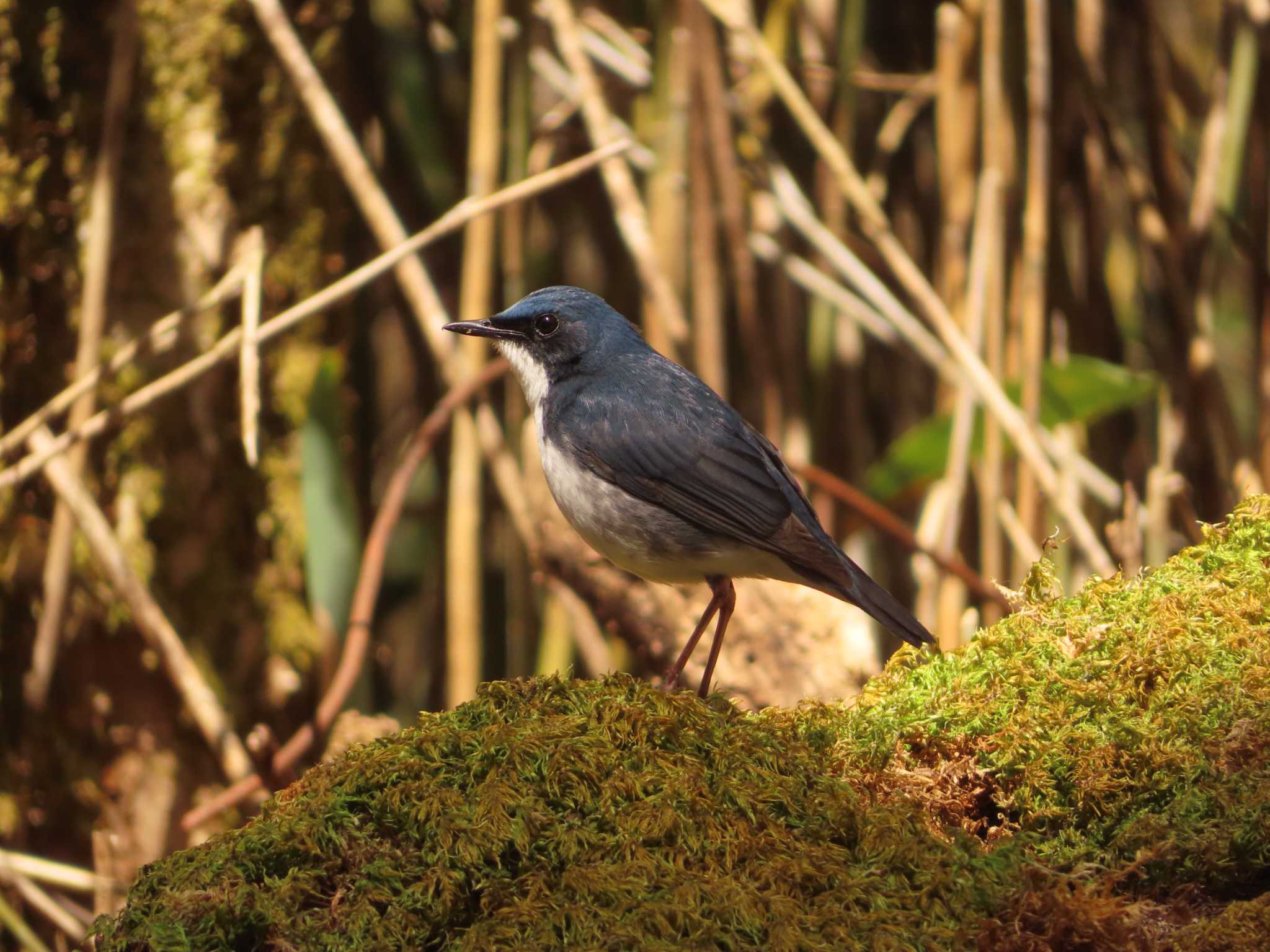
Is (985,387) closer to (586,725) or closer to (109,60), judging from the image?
(586,725)

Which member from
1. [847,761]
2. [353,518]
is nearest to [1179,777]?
[847,761]

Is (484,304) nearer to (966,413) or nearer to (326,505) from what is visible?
(326,505)

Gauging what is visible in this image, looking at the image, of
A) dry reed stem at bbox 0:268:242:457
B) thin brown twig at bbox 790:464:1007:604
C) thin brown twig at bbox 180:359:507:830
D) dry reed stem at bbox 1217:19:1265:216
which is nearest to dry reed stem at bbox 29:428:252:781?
thin brown twig at bbox 180:359:507:830

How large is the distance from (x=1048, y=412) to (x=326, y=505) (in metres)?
2.40

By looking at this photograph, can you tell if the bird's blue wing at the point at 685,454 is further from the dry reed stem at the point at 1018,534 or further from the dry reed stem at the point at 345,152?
the dry reed stem at the point at 1018,534

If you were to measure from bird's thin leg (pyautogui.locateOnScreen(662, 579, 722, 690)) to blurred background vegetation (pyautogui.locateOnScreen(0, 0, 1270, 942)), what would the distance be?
19.9 inches

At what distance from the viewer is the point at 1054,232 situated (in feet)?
15.3

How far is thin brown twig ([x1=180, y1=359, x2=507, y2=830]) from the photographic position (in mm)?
3609

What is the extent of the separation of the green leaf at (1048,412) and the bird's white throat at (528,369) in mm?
1315

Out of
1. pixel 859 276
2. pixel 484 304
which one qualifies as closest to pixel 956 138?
pixel 859 276

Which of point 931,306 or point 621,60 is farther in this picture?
point 621,60

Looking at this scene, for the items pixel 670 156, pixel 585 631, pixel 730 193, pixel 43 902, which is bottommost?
pixel 43 902

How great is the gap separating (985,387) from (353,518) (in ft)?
6.72

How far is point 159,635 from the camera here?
3.62 metres
